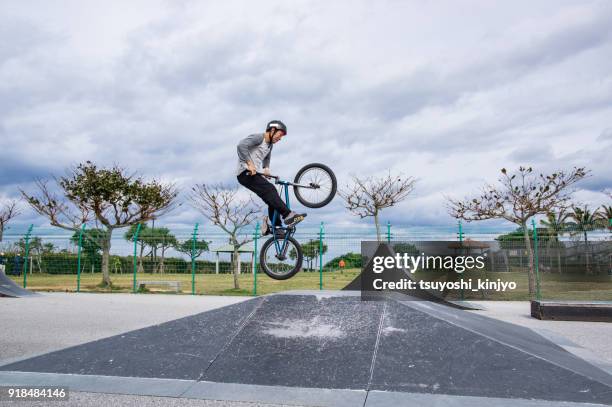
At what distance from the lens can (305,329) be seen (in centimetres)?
632

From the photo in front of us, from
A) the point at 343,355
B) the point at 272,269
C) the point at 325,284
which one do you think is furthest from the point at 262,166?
the point at 325,284

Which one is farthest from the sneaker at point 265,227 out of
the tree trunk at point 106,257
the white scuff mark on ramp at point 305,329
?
the tree trunk at point 106,257

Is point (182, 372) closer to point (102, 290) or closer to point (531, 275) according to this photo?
point (531, 275)

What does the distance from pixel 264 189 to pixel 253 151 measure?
0.58 meters

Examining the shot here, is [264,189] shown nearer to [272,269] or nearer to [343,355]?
[272,269]

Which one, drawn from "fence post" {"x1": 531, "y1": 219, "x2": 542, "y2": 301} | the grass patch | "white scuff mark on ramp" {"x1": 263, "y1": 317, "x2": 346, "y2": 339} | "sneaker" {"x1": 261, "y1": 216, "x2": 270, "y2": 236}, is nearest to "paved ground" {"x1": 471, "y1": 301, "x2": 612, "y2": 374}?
"fence post" {"x1": 531, "y1": 219, "x2": 542, "y2": 301}

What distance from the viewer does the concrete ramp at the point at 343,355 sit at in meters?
5.09

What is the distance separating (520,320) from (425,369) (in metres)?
7.34

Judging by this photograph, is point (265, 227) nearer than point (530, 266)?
Yes

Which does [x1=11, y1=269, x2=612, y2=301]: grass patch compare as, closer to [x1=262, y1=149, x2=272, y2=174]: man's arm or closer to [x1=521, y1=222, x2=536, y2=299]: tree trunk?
[x1=521, y1=222, x2=536, y2=299]: tree trunk

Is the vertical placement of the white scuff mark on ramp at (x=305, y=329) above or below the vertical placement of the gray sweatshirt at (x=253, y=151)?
below

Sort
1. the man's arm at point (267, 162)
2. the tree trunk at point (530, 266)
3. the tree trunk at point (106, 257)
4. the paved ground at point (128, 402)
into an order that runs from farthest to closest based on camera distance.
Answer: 1. the tree trunk at point (106, 257)
2. the tree trunk at point (530, 266)
3. the man's arm at point (267, 162)
4. the paved ground at point (128, 402)

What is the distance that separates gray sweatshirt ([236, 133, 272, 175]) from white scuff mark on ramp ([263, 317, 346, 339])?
223 centimetres

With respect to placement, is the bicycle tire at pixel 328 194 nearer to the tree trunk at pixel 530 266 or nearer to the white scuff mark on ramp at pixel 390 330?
the white scuff mark on ramp at pixel 390 330
